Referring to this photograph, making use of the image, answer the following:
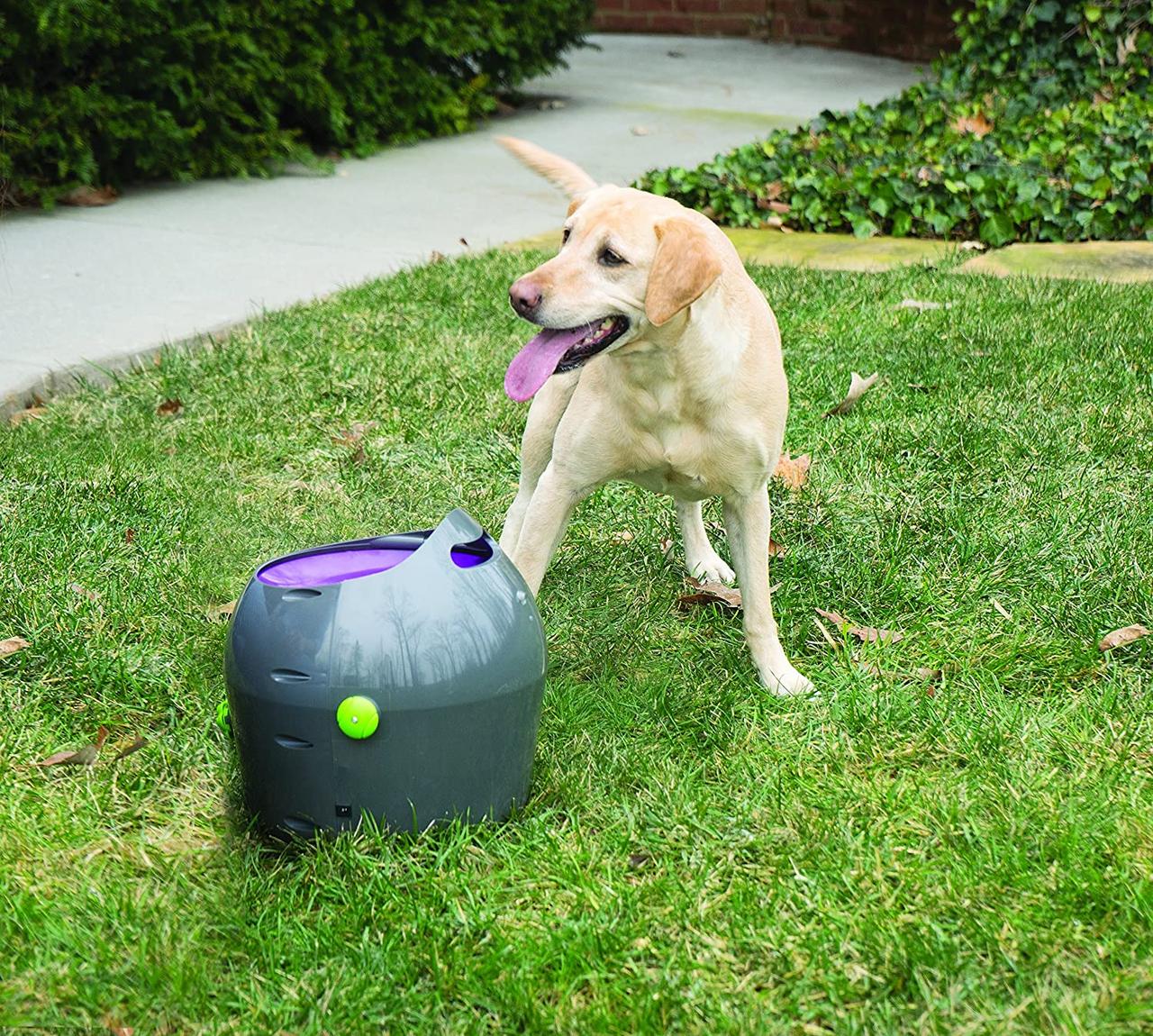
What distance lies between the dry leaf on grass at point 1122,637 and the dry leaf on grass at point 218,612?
227 cm

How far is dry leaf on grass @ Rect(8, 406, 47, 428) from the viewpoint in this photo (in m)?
5.09

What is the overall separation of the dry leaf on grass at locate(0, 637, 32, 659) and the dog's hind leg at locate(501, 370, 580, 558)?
124 centimetres

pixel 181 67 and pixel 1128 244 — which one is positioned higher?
pixel 181 67

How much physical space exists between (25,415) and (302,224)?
131 inches

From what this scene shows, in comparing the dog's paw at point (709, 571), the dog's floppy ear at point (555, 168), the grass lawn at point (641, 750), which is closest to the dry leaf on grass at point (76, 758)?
the grass lawn at point (641, 750)

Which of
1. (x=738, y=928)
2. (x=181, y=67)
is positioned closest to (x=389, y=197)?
(x=181, y=67)

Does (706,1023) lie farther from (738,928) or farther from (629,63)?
(629,63)

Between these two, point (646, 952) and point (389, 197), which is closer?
point (646, 952)

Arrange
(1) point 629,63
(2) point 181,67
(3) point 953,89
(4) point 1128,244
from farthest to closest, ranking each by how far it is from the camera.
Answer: (1) point 629,63, (3) point 953,89, (2) point 181,67, (4) point 1128,244

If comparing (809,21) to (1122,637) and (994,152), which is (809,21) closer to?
(994,152)

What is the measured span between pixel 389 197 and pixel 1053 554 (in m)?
6.08

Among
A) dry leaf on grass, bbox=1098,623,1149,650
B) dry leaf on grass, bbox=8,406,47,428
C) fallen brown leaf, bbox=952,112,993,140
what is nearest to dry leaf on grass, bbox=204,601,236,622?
dry leaf on grass, bbox=8,406,47,428

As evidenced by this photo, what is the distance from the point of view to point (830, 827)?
2.77 metres

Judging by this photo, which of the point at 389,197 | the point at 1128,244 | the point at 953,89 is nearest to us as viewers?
the point at 1128,244
